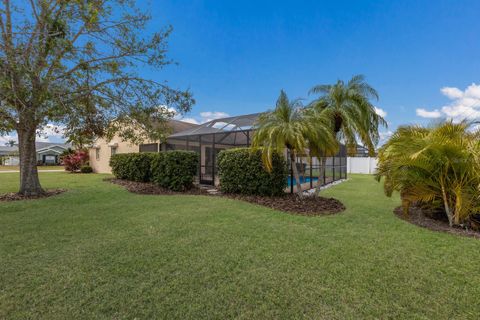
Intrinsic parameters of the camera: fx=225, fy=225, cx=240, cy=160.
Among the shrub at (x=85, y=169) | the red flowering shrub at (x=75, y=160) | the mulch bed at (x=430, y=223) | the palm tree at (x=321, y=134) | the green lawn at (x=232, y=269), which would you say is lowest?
the mulch bed at (x=430, y=223)

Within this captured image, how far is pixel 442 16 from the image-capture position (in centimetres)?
853

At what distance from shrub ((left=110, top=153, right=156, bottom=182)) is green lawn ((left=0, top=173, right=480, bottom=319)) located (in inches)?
257

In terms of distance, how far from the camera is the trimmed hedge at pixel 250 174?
7719mm

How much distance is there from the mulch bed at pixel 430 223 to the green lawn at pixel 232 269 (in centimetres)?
49

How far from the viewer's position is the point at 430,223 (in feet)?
17.3

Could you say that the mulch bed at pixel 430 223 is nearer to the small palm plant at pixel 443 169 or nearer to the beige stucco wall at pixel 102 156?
the small palm plant at pixel 443 169

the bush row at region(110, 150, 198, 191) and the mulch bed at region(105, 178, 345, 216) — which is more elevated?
the bush row at region(110, 150, 198, 191)

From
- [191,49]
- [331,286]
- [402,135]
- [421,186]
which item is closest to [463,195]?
[421,186]

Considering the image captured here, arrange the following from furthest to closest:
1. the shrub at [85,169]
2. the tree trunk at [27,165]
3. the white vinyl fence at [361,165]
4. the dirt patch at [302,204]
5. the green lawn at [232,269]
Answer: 1. the white vinyl fence at [361,165]
2. the shrub at [85,169]
3. the tree trunk at [27,165]
4. the dirt patch at [302,204]
5. the green lawn at [232,269]

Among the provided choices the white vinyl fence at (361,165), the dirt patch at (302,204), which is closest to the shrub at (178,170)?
the dirt patch at (302,204)

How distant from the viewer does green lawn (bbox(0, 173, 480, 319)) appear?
2244mm

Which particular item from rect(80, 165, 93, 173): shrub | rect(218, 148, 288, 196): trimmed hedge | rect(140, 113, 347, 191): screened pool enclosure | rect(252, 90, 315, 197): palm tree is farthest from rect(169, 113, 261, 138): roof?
rect(80, 165, 93, 173): shrub

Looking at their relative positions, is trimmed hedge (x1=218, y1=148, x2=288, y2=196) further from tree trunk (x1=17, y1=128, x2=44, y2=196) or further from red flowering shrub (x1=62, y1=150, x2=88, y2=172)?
red flowering shrub (x1=62, y1=150, x2=88, y2=172)

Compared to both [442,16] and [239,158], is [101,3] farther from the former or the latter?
[442,16]
